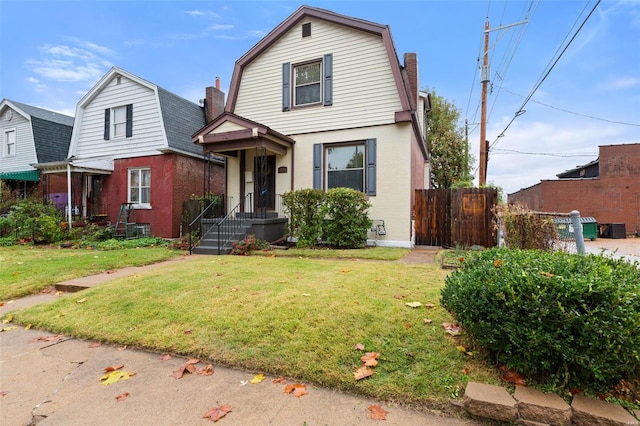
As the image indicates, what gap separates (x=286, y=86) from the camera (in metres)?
10.9

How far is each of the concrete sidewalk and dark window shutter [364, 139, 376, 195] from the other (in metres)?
7.73

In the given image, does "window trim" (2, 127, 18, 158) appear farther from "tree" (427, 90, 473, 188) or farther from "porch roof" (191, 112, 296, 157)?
"tree" (427, 90, 473, 188)

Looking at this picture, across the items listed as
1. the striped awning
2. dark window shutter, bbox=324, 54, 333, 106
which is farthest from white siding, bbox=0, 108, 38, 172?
dark window shutter, bbox=324, 54, 333, 106

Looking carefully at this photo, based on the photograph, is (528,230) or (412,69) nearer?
(528,230)

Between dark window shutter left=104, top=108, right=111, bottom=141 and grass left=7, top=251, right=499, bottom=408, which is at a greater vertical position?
dark window shutter left=104, top=108, right=111, bottom=141

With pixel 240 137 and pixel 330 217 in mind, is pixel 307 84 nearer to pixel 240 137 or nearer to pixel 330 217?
pixel 240 137

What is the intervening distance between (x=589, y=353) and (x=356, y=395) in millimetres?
1523

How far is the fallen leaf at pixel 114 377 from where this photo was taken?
2.55 metres

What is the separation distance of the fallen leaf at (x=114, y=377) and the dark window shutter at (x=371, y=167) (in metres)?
8.02

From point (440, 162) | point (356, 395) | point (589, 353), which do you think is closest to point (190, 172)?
point (356, 395)

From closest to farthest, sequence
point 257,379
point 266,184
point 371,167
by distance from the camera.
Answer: point 257,379 < point 371,167 < point 266,184

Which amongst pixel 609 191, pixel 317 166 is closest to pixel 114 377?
pixel 317 166

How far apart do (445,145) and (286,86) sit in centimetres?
1677

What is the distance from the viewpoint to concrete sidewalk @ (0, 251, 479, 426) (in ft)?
6.63
